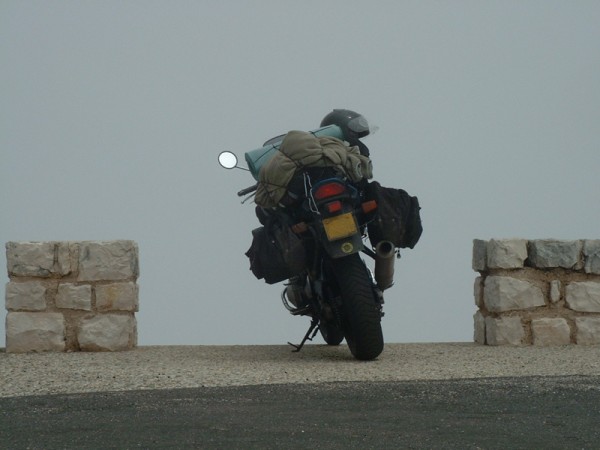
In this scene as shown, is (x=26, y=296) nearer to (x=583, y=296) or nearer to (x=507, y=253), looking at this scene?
(x=507, y=253)

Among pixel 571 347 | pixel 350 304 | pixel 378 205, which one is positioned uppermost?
pixel 378 205

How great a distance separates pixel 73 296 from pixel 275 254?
2.64 meters

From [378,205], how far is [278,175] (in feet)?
2.71

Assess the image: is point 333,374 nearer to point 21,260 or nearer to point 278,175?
point 278,175

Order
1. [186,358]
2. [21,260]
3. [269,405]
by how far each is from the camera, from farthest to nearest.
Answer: [21,260], [186,358], [269,405]

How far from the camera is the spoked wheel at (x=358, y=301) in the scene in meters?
8.51

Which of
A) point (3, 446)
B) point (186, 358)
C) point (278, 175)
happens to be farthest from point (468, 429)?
point (186, 358)

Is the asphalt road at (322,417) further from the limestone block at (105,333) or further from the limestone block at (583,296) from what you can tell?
the limestone block at (583,296)

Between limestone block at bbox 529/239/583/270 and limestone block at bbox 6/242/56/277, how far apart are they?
467cm

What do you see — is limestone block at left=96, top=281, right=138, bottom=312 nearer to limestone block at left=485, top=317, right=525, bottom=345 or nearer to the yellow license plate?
the yellow license plate

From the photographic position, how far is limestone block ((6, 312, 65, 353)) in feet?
35.4

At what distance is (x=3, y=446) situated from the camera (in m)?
5.50

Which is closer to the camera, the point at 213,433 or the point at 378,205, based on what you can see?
the point at 213,433

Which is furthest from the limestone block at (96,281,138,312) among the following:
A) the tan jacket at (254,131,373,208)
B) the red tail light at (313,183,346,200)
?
the red tail light at (313,183,346,200)
